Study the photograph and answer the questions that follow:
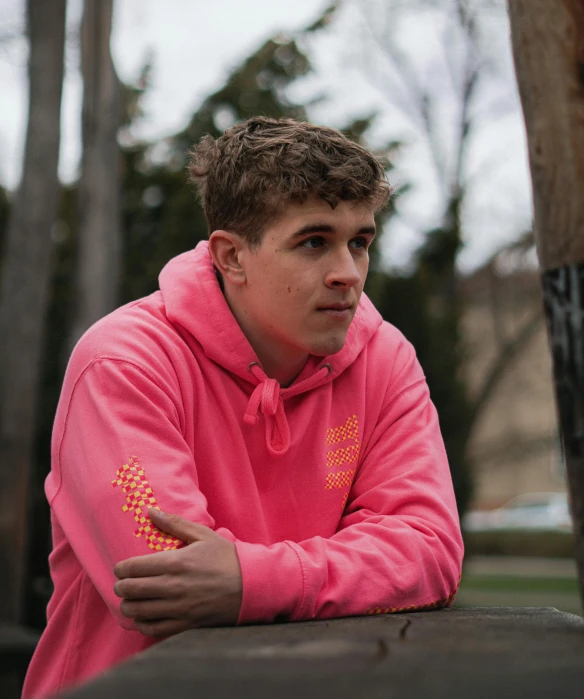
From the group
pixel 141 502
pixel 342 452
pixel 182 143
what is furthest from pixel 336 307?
pixel 182 143

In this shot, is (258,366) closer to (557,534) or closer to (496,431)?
(557,534)

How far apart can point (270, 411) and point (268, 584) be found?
0.60 metres

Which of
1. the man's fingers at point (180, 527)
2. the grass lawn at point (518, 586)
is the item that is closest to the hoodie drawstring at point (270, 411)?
the man's fingers at point (180, 527)

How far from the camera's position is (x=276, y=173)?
2605mm

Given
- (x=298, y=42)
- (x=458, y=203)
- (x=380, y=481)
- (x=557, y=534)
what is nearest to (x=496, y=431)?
(x=557, y=534)

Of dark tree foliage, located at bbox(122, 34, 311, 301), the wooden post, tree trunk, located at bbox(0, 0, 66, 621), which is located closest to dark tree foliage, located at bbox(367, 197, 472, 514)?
dark tree foliage, located at bbox(122, 34, 311, 301)

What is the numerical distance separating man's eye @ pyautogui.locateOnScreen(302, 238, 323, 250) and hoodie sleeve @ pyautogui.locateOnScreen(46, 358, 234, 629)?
0.52 meters

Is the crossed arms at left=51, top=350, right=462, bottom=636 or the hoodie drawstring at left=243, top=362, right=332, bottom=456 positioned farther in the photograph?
the hoodie drawstring at left=243, top=362, right=332, bottom=456

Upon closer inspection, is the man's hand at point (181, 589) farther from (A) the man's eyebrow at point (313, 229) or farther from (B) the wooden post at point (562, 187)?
(A) the man's eyebrow at point (313, 229)

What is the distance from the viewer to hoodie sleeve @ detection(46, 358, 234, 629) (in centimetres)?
218

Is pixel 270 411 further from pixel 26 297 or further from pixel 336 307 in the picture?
pixel 26 297

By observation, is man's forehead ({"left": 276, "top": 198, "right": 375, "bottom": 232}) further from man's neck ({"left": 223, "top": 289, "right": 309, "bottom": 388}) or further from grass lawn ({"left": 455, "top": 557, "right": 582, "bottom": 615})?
grass lawn ({"left": 455, "top": 557, "right": 582, "bottom": 615})

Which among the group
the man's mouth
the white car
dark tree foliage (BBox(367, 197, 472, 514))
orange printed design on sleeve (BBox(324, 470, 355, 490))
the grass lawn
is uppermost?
the man's mouth

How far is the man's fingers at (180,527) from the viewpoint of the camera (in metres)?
2.10
